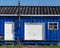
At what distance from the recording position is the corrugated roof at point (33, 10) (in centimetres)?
2285

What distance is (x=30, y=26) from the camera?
74.5 feet

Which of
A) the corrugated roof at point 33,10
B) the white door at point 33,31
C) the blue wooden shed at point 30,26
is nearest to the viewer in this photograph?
the blue wooden shed at point 30,26

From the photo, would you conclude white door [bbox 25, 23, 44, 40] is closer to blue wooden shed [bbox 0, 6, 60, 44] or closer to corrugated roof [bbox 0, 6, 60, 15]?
blue wooden shed [bbox 0, 6, 60, 44]

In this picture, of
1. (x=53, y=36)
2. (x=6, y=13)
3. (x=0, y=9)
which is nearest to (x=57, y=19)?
(x=53, y=36)

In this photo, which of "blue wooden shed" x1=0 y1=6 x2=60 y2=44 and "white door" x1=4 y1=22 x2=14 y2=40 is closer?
"blue wooden shed" x1=0 y1=6 x2=60 y2=44

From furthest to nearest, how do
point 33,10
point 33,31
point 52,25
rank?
point 33,10 → point 33,31 → point 52,25

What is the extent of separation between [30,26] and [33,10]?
7.64 ft

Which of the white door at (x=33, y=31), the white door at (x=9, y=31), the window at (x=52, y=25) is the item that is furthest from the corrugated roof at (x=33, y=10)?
the white door at (x=9, y=31)

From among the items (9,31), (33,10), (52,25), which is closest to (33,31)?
(52,25)

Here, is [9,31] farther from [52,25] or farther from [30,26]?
[52,25]

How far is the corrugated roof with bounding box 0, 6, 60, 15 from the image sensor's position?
2285cm

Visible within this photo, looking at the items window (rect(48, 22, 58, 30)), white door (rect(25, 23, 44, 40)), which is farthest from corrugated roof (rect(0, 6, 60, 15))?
A: white door (rect(25, 23, 44, 40))

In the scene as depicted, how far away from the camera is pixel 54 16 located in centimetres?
2217

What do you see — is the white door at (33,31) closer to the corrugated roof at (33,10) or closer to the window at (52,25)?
the window at (52,25)
